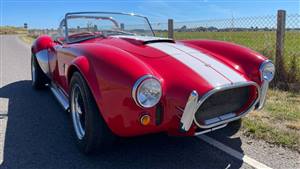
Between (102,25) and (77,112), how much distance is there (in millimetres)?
1769

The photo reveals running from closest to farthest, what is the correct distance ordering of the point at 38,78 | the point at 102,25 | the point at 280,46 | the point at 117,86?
1. the point at 117,86
2. the point at 102,25
3. the point at 38,78
4. the point at 280,46

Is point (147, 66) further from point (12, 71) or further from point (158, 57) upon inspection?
point (12, 71)

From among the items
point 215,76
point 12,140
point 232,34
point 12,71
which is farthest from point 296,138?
point 12,71

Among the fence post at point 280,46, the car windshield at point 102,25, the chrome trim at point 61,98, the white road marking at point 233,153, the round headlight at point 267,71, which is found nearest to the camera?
the white road marking at point 233,153

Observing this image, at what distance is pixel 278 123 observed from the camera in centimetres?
393

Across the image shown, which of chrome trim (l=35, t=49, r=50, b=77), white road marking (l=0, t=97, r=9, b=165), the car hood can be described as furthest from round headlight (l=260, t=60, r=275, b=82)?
chrome trim (l=35, t=49, r=50, b=77)

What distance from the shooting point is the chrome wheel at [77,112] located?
3.36 meters

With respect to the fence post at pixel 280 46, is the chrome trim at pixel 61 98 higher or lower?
lower

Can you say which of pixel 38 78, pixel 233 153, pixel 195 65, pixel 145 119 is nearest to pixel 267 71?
pixel 195 65

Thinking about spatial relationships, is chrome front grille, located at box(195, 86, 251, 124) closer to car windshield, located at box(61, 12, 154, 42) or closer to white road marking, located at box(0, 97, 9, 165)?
white road marking, located at box(0, 97, 9, 165)

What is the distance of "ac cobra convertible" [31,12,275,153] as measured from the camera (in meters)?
2.59

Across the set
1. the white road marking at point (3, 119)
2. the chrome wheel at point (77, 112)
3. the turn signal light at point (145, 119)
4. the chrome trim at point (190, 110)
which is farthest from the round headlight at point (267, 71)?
the white road marking at point (3, 119)

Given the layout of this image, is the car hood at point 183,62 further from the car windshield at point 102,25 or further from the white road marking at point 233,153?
the car windshield at point 102,25

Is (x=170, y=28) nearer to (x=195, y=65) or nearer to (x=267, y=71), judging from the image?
(x=267, y=71)
